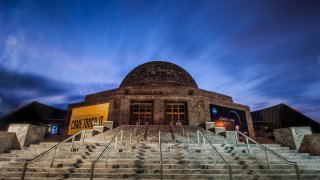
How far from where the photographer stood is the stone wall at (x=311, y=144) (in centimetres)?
689

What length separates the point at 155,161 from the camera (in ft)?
18.1

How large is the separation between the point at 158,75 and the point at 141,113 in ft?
21.1

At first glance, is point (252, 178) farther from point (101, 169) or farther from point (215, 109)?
point (215, 109)

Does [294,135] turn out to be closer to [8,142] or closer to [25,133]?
[25,133]

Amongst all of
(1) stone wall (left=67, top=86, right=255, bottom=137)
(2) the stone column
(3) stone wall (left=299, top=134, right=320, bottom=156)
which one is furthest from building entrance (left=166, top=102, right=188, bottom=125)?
(3) stone wall (left=299, top=134, right=320, bottom=156)

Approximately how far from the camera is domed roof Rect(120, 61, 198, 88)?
20562 millimetres

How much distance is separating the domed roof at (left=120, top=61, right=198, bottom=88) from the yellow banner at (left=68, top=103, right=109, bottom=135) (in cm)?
520

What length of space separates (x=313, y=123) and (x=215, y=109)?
11647 millimetres

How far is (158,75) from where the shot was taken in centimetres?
2119

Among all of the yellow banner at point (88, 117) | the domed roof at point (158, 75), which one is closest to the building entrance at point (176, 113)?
the domed roof at point (158, 75)

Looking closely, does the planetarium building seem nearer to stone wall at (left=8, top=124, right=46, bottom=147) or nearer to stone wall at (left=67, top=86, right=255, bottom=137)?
stone wall at (left=67, top=86, right=255, bottom=137)

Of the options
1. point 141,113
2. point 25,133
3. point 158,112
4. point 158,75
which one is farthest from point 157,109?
A: point 25,133

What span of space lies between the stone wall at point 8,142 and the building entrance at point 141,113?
28.7ft

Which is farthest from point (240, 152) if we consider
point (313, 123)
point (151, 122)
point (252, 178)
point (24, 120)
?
point (24, 120)
